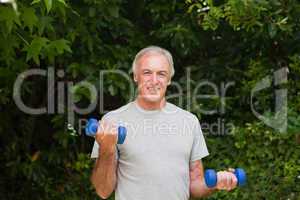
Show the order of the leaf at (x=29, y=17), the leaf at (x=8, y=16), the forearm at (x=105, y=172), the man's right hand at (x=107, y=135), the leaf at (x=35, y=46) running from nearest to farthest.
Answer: the man's right hand at (x=107, y=135) < the forearm at (x=105, y=172) < the leaf at (x=8, y=16) < the leaf at (x=29, y=17) < the leaf at (x=35, y=46)

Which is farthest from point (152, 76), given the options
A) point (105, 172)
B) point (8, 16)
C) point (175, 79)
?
point (175, 79)

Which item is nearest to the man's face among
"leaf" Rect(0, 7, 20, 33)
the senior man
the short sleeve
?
the senior man

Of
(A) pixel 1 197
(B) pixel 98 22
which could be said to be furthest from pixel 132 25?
(A) pixel 1 197

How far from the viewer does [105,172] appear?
Result: 248 cm

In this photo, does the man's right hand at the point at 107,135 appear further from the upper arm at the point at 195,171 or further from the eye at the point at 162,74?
the upper arm at the point at 195,171

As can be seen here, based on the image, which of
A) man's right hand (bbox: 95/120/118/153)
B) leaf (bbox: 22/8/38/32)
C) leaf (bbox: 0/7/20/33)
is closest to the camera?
man's right hand (bbox: 95/120/118/153)

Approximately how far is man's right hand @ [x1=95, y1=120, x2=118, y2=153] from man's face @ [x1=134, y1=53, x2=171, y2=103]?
28 cm

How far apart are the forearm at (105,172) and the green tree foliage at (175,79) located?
2004 millimetres

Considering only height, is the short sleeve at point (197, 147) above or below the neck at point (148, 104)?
below

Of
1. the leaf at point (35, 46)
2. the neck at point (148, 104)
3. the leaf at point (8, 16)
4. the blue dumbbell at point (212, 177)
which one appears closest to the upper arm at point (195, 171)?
the blue dumbbell at point (212, 177)

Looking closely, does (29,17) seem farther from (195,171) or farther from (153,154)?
(195,171)

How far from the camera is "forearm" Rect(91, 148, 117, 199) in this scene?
2439mm

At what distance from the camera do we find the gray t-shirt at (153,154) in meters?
2.50

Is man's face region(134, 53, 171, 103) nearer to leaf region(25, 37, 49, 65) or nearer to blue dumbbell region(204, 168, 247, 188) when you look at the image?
blue dumbbell region(204, 168, 247, 188)
